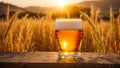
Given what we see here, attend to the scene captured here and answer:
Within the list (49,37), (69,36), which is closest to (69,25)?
(69,36)

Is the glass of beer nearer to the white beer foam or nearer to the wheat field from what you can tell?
the white beer foam

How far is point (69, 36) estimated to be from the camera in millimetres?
1720

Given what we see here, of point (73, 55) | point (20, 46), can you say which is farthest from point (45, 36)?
point (73, 55)

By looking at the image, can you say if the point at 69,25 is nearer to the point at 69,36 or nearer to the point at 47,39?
the point at 69,36

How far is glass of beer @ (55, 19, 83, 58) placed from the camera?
1723 mm

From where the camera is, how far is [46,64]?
1531 mm

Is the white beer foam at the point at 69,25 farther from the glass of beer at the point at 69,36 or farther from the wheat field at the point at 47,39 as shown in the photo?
the wheat field at the point at 47,39

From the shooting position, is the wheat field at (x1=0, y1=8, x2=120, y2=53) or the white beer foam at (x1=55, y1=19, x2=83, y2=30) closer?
the white beer foam at (x1=55, y1=19, x2=83, y2=30)

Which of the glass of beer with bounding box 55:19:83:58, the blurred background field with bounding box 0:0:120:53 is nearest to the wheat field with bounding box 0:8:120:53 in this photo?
the blurred background field with bounding box 0:0:120:53

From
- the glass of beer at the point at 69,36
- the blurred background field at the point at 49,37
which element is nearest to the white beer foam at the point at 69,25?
the glass of beer at the point at 69,36

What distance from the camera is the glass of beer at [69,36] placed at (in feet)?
5.65

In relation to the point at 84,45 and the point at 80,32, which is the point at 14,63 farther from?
the point at 84,45

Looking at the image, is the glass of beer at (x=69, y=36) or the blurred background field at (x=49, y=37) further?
the blurred background field at (x=49, y=37)

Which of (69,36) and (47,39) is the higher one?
(69,36)
